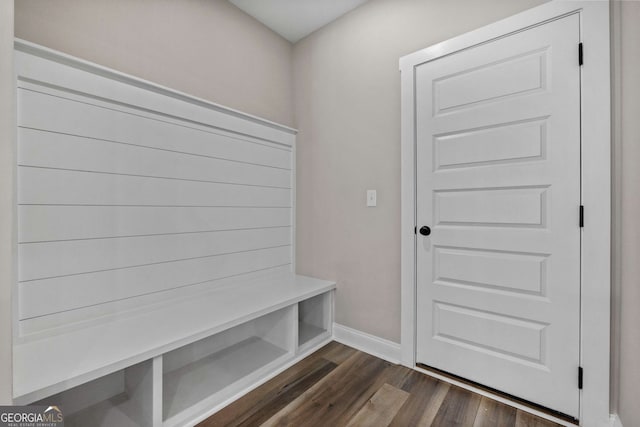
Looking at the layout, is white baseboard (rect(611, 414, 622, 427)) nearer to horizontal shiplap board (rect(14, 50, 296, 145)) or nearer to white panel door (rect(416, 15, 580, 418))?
white panel door (rect(416, 15, 580, 418))

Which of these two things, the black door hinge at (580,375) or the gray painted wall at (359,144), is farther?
the gray painted wall at (359,144)

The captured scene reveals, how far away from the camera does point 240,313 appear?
5.41 feet

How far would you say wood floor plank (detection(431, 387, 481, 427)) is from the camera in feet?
4.69

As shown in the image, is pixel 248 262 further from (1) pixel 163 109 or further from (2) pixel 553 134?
(2) pixel 553 134

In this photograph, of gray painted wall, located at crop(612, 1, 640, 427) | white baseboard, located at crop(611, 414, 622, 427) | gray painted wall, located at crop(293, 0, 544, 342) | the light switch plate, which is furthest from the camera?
the light switch plate

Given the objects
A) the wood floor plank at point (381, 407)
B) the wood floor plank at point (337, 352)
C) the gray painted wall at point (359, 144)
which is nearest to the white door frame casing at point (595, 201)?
the gray painted wall at point (359, 144)

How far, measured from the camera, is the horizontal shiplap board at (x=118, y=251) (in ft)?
4.42

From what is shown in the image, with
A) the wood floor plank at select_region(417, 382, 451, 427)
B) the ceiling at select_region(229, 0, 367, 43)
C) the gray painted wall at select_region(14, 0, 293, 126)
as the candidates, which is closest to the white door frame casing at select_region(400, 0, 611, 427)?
the wood floor plank at select_region(417, 382, 451, 427)

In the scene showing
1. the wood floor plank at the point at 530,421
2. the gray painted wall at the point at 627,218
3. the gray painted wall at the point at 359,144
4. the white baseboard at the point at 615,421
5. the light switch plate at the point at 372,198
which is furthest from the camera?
the light switch plate at the point at 372,198

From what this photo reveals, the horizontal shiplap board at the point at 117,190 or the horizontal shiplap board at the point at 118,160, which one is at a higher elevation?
the horizontal shiplap board at the point at 118,160

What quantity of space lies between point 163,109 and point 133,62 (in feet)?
0.97

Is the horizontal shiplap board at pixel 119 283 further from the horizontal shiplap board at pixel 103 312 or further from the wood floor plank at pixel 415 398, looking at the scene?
the wood floor plank at pixel 415 398

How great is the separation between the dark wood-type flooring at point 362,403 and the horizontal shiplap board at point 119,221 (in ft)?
3.58

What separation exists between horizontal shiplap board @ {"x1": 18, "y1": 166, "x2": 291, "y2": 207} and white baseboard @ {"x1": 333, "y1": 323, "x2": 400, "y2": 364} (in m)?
1.25
